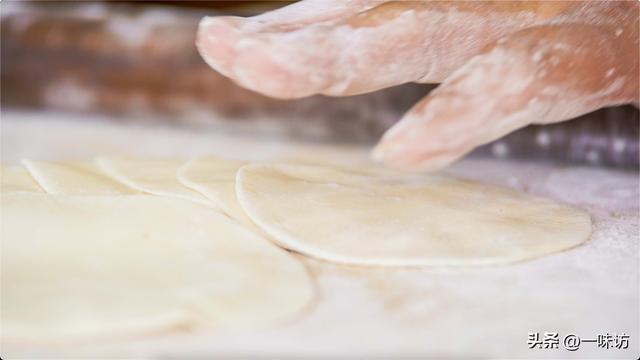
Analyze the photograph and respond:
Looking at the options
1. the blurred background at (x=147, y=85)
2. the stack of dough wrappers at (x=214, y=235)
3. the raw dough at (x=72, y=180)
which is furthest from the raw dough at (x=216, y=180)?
the blurred background at (x=147, y=85)

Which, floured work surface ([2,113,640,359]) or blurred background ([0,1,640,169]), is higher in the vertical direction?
blurred background ([0,1,640,169])

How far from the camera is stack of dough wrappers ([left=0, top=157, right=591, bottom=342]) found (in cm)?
85

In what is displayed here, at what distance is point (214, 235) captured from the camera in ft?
3.39

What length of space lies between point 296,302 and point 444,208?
15.2 inches

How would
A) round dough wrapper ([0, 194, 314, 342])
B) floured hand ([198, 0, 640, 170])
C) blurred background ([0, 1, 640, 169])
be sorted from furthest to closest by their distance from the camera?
blurred background ([0, 1, 640, 169]) < floured hand ([198, 0, 640, 170]) < round dough wrapper ([0, 194, 314, 342])

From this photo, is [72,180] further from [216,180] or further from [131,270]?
[131,270]

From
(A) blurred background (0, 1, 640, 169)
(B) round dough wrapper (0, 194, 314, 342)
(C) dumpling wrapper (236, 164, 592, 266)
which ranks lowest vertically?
(B) round dough wrapper (0, 194, 314, 342)

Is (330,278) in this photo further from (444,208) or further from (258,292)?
(444,208)

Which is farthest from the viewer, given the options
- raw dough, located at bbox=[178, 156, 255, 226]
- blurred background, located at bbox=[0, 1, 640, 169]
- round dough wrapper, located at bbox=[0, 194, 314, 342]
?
blurred background, located at bbox=[0, 1, 640, 169]

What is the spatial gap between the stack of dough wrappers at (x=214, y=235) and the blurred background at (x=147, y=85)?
14.9 inches

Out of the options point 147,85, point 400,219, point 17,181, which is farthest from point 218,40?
point 147,85

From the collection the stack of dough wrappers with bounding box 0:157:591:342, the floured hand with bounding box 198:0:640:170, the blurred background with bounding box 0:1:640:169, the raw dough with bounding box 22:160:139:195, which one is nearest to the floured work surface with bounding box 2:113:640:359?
the stack of dough wrappers with bounding box 0:157:591:342

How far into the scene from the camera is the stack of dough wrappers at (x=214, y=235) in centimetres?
85

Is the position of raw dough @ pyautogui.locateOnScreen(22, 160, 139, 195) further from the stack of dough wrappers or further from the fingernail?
the fingernail
